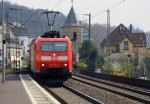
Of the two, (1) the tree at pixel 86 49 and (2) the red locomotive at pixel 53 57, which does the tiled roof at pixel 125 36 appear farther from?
(2) the red locomotive at pixel 53 57

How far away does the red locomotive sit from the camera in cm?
3469

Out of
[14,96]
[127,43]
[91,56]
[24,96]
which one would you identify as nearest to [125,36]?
[127,43]

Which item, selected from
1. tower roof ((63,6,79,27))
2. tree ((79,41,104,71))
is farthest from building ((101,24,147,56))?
tower roof ((63,6,79,27))

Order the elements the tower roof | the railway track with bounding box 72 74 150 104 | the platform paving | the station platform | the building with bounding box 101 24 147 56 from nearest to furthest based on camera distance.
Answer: the platform paving < the station platform < the railway track with bounding box 72 74 150 104 < the building with bounding box 101 24 147 56 < the tower roof

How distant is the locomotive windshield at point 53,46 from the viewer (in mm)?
35438

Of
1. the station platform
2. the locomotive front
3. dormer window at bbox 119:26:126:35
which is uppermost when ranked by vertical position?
dormer window at bbox 119:26:126:35

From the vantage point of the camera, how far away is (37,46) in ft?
117

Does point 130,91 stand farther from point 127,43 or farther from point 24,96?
point 127,43

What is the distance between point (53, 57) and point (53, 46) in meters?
0.99

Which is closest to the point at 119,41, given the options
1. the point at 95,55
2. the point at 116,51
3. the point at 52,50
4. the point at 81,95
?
the point at 116,51

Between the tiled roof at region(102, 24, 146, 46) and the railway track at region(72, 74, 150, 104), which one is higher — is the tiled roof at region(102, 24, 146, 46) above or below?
above

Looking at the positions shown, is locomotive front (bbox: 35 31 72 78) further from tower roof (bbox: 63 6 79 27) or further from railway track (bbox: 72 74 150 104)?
tower roof (bbox: 63 6 79 27)

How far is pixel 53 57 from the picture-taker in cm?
3503

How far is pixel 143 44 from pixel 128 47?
469cm
